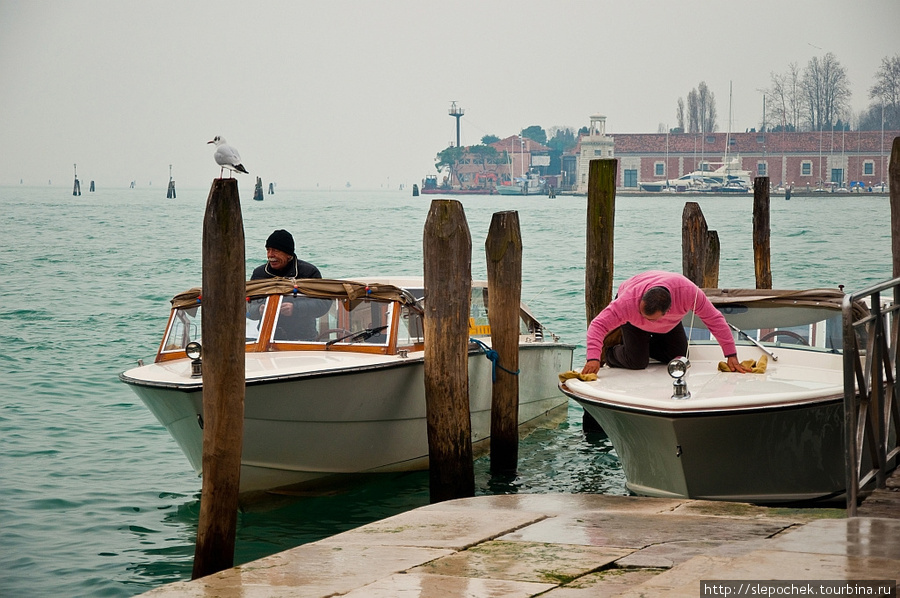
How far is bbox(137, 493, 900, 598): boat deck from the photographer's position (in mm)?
4184

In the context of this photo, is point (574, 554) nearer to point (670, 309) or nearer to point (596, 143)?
point (670, 309)

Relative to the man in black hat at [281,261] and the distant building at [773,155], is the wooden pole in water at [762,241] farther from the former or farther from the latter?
the distant building at [773,155]

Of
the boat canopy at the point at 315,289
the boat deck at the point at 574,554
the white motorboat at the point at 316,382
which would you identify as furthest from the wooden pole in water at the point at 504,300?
the boat deck at the point at 574,554

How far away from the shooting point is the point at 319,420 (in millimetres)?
8539

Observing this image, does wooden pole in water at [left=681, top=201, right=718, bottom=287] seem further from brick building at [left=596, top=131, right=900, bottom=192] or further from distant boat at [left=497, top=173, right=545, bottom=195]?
distant boat at [left=497, top=173, right=545, bottom=195]

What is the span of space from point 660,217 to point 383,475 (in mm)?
68783

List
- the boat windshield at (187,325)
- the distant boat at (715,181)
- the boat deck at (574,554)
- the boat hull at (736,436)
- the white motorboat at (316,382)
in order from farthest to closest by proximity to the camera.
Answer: the distant boat at (715,181) → the boat windshield at (187,325) → the white motorboat at (316,382) → the boat hull at (736,436) → the boat deck at (574,554)

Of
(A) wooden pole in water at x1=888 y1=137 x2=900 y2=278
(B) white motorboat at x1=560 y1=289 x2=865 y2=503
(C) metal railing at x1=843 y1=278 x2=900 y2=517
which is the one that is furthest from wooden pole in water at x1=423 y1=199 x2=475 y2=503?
(A) wooden pole in water at x1=888 y1=137 x2=900 y2=278

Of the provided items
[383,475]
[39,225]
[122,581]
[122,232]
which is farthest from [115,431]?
[39,225]

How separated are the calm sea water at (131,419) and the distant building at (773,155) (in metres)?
62.8

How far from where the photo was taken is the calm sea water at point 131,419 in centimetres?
803

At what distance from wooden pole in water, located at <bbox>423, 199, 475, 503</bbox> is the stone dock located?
1311mm

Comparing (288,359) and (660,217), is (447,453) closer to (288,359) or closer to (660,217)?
(288,359)

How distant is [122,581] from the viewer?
731cm
